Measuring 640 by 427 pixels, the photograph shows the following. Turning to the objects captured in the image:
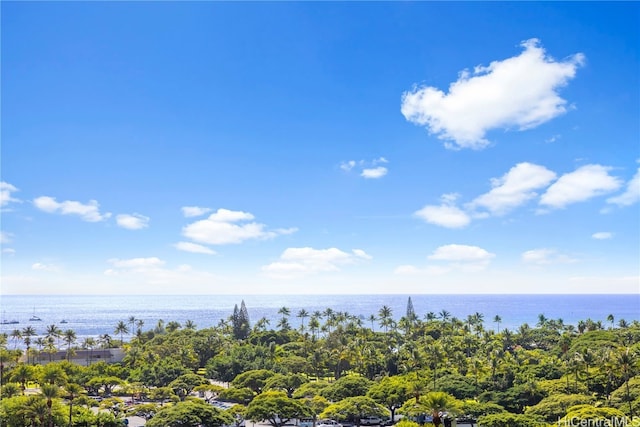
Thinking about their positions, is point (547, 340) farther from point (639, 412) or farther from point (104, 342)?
point (104, 342)

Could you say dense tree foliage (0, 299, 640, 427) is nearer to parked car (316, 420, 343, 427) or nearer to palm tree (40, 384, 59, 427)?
palm tree (40, 384, 59, 427)

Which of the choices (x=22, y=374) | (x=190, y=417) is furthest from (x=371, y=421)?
(x=22, y=374)

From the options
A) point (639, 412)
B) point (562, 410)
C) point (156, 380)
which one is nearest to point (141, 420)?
point (156, 380)

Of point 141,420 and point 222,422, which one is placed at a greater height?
point 222,422

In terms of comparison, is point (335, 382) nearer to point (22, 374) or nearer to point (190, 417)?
point (190, 417)

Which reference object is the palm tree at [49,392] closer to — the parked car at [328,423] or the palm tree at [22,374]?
the parked car at [328,423]

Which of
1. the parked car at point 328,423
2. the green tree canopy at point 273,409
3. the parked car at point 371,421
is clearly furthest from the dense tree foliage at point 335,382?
the parked car at point 371,421

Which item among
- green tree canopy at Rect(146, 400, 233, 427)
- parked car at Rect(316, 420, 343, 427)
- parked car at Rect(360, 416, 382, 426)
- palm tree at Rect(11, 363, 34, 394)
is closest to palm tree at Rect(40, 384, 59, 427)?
green tree canopy at Rect(146, 400, 233, 427)

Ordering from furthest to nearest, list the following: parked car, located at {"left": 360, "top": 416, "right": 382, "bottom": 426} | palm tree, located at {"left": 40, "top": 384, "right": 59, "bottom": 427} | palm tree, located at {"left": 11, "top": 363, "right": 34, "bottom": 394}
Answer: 1. palm tree, located at {"left": 11, "top": 363, "right": 34, "bottom": 394}
2. parked car, located at {"left": 360, "top": 416, "right": 382, "bottom": 426}
3. palm tree, located at {"left": 40, "top": 384, "right": 59, "bottom": 427}

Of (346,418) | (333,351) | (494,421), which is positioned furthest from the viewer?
(333,351)

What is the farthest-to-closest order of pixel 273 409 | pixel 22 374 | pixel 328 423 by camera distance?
pixel 22 374
pixel 328 423
pixel 273 409

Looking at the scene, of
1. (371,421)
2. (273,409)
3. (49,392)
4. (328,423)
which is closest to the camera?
(49,392)
